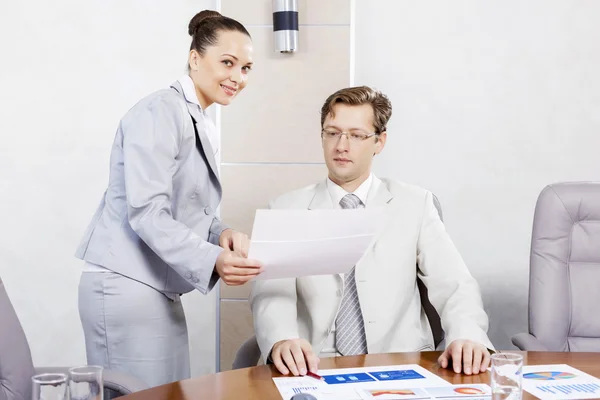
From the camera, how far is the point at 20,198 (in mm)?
3752

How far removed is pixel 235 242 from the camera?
7.79ft

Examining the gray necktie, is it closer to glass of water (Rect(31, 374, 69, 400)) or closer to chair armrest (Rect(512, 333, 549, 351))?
chair armrest (Rect(512, 333, 549, 351))

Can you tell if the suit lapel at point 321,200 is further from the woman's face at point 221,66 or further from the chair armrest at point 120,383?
the chair armrest at point 120,383

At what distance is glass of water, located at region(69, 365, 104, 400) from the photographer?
4.05 ft

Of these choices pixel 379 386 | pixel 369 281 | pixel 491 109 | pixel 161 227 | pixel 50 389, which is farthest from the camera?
pixel 491 109

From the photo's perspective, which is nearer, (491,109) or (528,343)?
(528,343)

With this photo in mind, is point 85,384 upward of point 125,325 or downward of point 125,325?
upward

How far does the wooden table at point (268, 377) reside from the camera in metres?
1.59

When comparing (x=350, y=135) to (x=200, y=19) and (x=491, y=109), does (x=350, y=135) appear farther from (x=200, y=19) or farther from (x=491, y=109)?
(x=491, y=109)

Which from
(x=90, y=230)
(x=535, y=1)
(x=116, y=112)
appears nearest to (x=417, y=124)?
(x=535, y=1)

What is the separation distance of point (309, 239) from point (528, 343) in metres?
0.96

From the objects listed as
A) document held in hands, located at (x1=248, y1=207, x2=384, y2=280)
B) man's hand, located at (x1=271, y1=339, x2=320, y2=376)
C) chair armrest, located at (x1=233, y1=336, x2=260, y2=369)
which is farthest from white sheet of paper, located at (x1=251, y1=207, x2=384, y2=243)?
chair armrest, located at (x1=233, y1=336, x2=260, y2=369)

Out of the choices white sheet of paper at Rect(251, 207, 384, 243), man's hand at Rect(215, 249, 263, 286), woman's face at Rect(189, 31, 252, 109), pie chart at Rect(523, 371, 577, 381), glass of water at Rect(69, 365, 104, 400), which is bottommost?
pie chart at Rect(523, 371, 577, 381)

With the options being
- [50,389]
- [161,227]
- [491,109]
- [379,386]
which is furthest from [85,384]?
[491,109]
